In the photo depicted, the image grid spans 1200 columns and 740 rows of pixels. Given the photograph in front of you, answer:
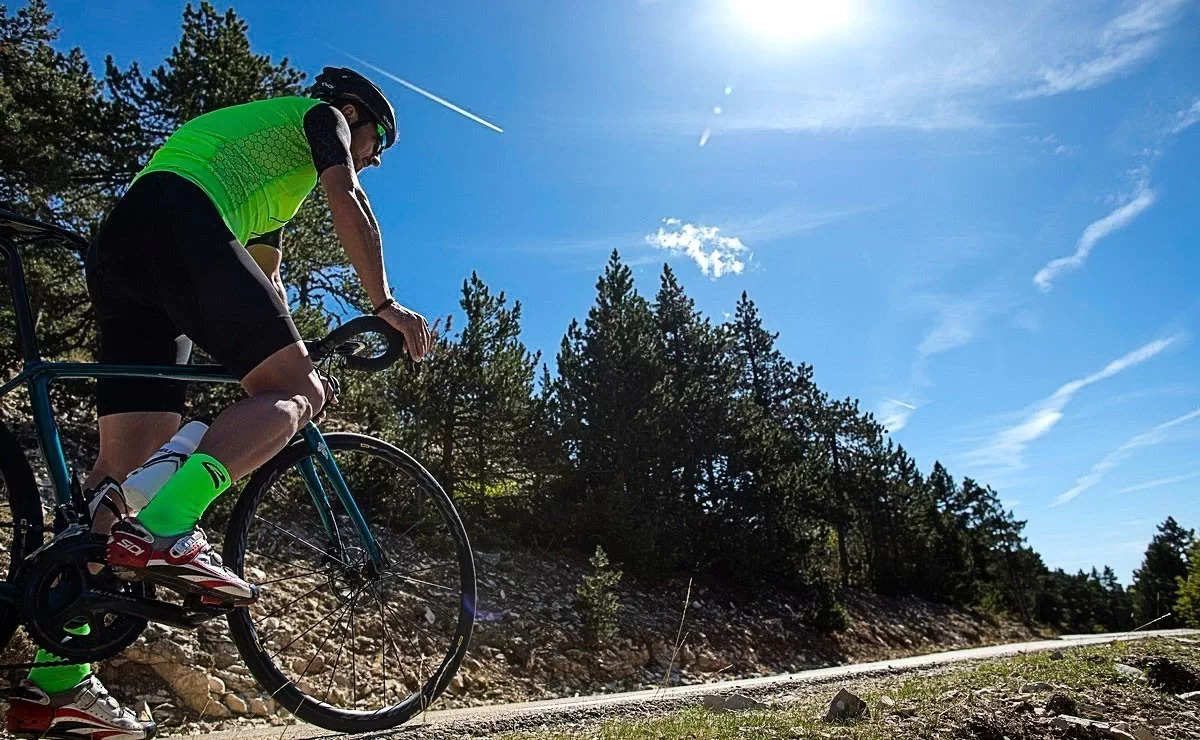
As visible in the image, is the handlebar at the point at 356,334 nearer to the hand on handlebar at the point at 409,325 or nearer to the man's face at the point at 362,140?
the hand on handlebar at the point at 409,325

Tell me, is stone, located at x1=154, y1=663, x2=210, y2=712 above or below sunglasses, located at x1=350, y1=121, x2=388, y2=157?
below

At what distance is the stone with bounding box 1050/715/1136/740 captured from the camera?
6.79 feet

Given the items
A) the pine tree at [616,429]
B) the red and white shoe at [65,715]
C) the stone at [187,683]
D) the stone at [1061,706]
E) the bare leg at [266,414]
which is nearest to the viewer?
the bare leg at [266,414]

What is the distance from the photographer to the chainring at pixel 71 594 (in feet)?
4.87

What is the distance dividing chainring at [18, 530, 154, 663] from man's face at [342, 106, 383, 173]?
1.24 m

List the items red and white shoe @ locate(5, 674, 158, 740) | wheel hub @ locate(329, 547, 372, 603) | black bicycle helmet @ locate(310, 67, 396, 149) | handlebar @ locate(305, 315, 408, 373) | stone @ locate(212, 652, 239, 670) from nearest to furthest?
red and white shoe @ locate(5, 674, 158, 740), handlebar @ locate(305, 315, 408, 373), black bicycle helmet @ locate(310, 67, 396, 149), wheel hub @ locate(329, 547, 372, 603), stone @ locate(212, 652, 239, 670)

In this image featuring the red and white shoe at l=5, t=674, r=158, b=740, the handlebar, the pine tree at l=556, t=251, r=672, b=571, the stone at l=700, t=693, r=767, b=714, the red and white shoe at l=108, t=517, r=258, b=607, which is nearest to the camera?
the red and white shoe at l=108, t=517, r=258, b=607

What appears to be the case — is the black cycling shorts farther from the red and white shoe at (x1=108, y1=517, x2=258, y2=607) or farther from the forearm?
the red and white shoe at (x1=108, y1=517, x2=258, y2=607)

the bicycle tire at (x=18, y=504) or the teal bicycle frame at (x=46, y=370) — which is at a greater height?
the teal bicycle frame at (x=46, y=370)

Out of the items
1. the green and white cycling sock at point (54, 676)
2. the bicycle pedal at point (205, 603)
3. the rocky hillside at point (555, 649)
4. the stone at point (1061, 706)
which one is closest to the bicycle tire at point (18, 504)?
the green and white cycling sock at point (54, 676)

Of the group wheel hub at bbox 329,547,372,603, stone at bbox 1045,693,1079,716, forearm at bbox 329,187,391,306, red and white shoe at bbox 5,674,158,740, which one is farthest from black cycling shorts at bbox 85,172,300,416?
stone at bbox 1045,693,1079,716

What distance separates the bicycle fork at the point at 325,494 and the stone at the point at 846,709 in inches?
73.5

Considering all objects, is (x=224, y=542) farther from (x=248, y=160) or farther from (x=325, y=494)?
(x=248, y=160)

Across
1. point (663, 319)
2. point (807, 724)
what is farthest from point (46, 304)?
point (663, 319)
